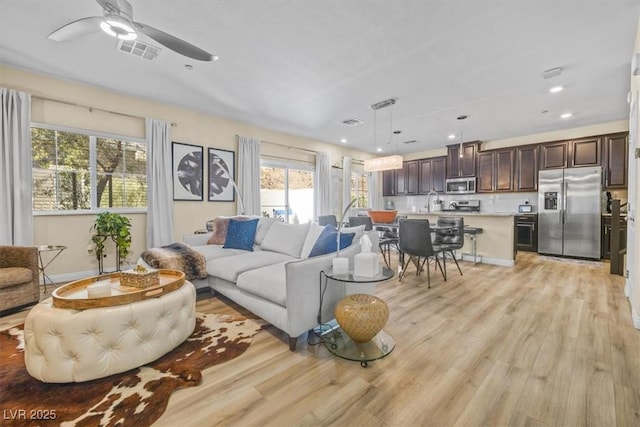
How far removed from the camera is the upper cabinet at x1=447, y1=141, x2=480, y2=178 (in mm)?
6930

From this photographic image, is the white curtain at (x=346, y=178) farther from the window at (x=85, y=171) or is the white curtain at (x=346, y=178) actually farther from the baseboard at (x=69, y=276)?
the baseboard at (x=69, y=276)

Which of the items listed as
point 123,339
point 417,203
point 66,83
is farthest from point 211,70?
point 417,203

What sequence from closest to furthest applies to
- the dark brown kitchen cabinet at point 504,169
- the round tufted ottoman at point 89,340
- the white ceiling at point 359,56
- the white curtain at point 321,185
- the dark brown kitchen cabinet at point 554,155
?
the round tufted ottoman at point 89,340, the white ceiling at point 359,56, the dark brown kitchen cabinet at point 554,155, the dark brown kitchen cabinet at point 504,169, the white curtain at point 321,185

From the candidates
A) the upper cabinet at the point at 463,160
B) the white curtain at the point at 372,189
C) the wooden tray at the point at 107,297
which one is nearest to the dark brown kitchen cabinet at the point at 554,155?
the upper cabinet at the point at 463,160

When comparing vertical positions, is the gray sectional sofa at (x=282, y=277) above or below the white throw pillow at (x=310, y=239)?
below

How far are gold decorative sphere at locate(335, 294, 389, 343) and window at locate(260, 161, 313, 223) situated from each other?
3689 mm

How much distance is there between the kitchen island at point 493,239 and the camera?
15.6 ft

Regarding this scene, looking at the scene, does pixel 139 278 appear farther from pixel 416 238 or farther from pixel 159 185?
pixel 416 238

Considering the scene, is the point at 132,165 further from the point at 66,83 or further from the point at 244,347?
the point at 244,347

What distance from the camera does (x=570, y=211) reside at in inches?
208

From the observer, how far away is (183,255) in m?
3.00

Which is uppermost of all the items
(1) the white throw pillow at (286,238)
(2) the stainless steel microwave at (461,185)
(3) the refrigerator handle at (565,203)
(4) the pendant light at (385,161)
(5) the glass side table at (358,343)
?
(4) the pendant light at (385,161)

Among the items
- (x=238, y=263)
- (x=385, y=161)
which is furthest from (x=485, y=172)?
(x=238, y=263)

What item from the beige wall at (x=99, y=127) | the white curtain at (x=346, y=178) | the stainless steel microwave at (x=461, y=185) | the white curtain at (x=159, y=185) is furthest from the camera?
the white curtain at (x=346, y=178)
